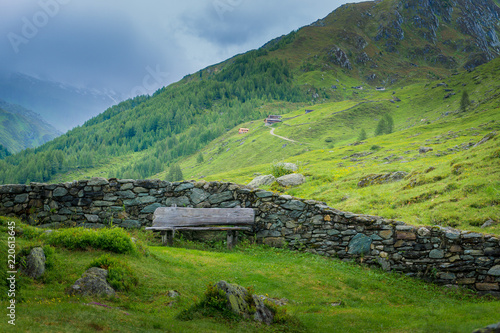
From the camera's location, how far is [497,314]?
7.61 metres

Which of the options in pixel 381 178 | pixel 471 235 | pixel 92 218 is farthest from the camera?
pixel 381 178

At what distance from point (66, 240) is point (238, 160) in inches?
5090

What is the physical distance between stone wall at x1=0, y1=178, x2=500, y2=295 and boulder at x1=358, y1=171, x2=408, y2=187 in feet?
59.0

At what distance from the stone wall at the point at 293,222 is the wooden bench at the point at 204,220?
86cm

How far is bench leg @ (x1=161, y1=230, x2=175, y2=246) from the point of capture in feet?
49.4

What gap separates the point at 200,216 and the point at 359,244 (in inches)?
289

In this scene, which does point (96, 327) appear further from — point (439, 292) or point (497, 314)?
point (439, 292)

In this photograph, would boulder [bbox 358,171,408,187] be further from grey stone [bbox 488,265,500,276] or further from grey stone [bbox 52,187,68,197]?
grey stone [bbox 52,187,68,197]

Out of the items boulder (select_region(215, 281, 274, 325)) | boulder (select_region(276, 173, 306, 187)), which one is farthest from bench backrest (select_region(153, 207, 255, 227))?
boulder (select_region(276, 173, 306, 187))

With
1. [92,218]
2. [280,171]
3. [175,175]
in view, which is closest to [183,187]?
[92,218]

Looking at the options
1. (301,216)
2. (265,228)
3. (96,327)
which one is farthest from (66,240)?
(301,216)

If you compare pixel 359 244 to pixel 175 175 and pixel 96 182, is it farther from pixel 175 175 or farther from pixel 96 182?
pixel 175 175

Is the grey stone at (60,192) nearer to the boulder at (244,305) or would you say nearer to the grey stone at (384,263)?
the boulder at (244,305)

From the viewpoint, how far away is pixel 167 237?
15.3 meters
